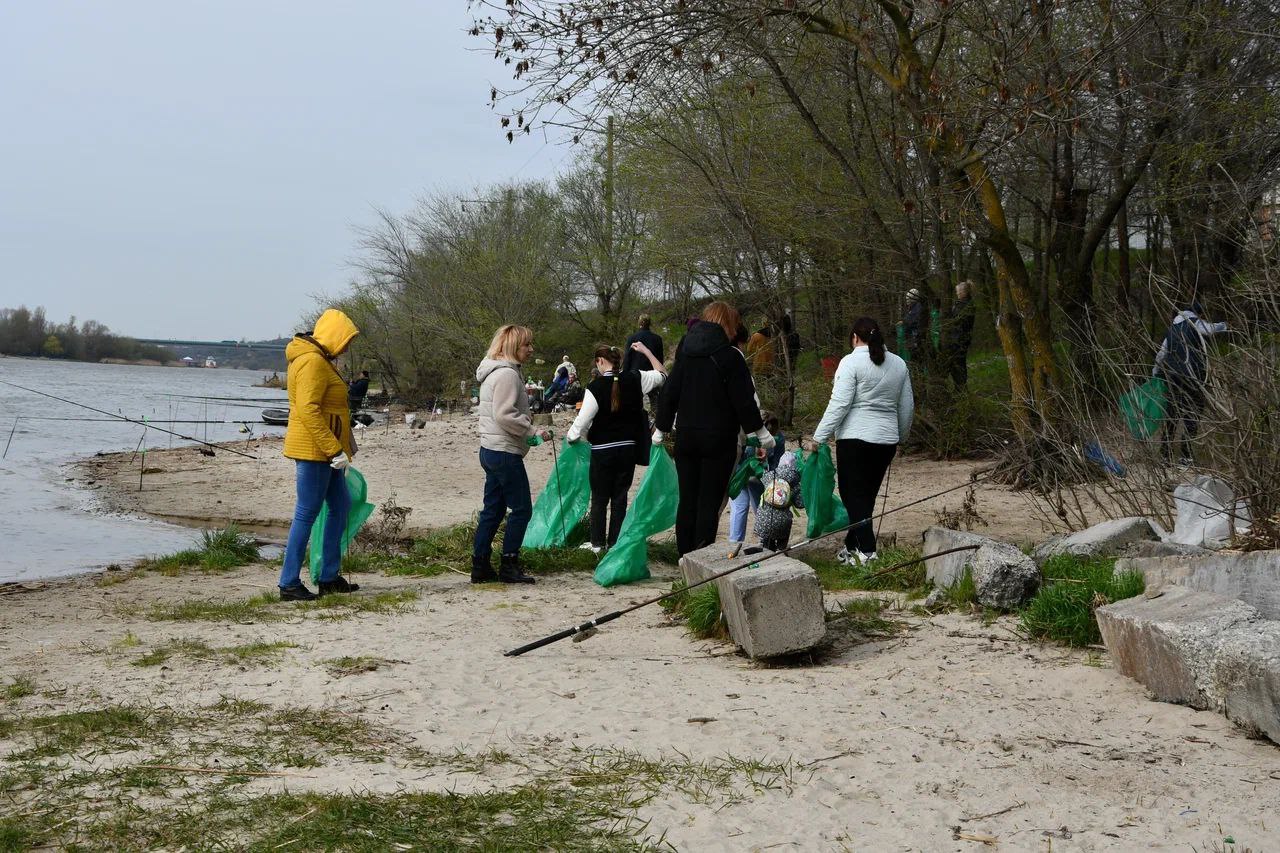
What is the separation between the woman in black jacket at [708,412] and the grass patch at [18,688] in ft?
12.8

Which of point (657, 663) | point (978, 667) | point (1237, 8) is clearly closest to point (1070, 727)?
point (978, 667)

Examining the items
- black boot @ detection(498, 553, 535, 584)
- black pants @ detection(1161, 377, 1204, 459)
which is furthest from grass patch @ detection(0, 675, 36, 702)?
black pants @ detection(1161, 377, 1204, 459)

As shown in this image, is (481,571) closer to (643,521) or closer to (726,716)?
(643,521)

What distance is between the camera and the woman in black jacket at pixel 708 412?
7.34 meters

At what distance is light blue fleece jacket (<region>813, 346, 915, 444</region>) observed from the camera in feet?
24.9

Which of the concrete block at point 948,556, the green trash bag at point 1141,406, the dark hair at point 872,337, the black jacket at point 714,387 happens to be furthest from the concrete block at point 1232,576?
the black jacket at point 714,387

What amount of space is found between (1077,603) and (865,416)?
2318 mm

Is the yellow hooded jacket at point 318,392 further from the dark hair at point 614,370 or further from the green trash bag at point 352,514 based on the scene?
the dark hair at point 614,370

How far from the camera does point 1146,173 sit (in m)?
14.1

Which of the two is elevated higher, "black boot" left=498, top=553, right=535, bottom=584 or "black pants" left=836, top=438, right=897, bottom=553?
"black pants" left=836, top=438, right=897, bottom=553

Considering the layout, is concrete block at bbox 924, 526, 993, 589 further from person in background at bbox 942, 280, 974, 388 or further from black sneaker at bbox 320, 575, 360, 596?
person in background at bbox 942, 280, 974, 388

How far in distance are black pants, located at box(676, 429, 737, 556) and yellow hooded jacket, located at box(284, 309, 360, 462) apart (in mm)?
2182

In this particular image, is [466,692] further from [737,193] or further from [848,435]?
[737,193]

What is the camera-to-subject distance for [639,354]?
10312 mm
